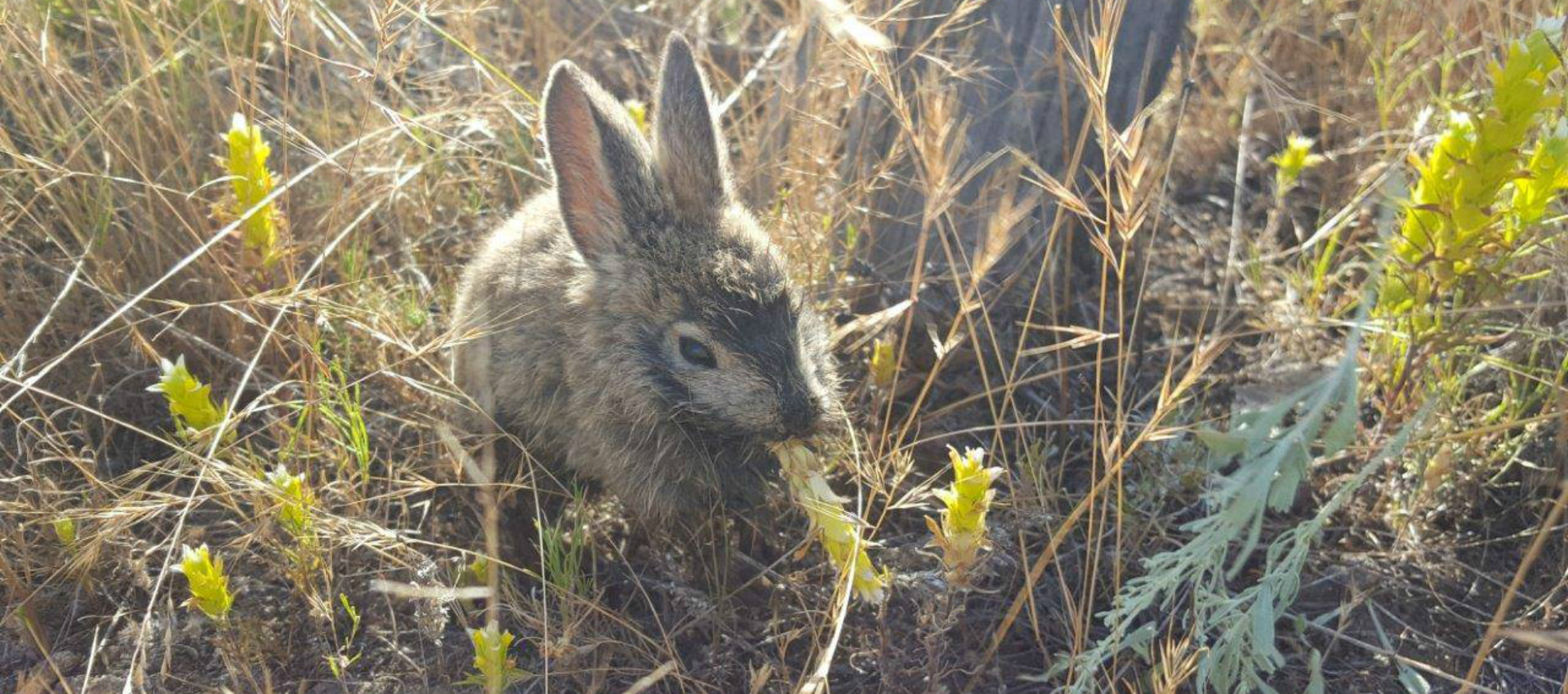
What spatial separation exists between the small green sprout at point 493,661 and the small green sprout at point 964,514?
1.02m

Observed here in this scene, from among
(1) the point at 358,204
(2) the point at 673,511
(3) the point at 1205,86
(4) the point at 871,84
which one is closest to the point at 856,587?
(2) the point at 673,511

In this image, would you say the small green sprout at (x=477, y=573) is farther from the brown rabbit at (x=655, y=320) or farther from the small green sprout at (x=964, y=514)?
the small green sprout at (x=964, y=514)

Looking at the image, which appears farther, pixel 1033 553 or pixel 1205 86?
pixel 1205 86

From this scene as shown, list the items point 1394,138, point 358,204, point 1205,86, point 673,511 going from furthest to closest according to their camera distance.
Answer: point 1205,86 → point 1394,138 → point 358,204 → point 673,511

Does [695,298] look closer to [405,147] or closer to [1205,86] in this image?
[405,147]

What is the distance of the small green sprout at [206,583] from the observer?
2871mm

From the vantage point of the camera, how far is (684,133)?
3.55 m

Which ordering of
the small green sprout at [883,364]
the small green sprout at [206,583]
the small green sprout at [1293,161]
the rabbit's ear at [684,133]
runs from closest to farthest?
the small green sprout at [206,583] → the rabbit's ear at [684,133] → the small green sprout at [883,364] → the small green sprout at [1293,161]

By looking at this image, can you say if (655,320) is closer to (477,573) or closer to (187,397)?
(477,573)

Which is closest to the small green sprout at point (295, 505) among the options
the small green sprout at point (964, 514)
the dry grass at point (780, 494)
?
the dry grass at point (780, 494)

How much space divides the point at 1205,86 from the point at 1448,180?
2221mm

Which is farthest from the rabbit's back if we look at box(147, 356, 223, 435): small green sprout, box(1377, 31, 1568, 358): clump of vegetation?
box(1377, 31, 1568, 358): clump of vegetation

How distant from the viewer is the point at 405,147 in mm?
4285

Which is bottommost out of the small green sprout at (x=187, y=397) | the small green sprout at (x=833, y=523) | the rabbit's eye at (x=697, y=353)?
the small green sprout at (x=833, y=523)
